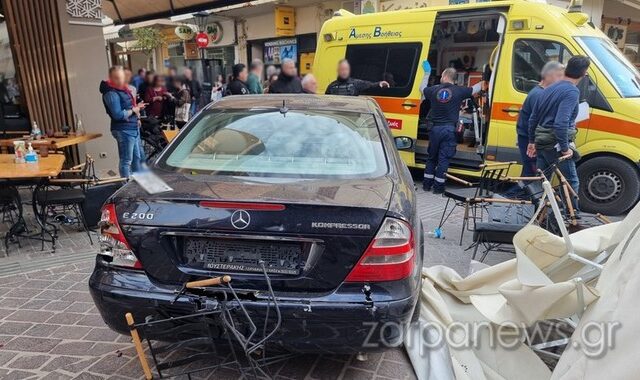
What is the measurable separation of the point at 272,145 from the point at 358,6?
392 inches

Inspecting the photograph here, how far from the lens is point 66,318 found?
3.41m

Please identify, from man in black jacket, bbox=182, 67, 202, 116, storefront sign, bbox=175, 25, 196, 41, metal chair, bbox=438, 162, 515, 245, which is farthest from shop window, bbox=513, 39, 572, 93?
man in black jacket, bbox=182, 67, 202, 116

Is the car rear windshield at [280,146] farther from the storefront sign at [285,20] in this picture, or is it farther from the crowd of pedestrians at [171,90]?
the storefront sign at [285,20]

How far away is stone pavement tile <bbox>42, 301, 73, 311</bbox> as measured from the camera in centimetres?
357

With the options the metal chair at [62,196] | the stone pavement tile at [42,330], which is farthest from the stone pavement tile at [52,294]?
the metal chair at [62,196]

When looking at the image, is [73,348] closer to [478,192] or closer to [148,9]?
[148,9]

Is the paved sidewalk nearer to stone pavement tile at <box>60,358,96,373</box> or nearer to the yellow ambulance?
stone pavement tile at <box>60,358,96,373</box>

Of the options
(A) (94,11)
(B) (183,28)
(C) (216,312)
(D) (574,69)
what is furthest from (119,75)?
(A) (94,11)

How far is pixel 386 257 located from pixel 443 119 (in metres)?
5.16

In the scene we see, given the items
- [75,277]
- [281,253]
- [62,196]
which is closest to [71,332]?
[75,277]

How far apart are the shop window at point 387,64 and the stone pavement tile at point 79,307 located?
5.67 metres

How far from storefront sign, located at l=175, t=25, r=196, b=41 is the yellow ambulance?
219 centimetres

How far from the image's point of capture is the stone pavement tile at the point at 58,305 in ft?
11.7

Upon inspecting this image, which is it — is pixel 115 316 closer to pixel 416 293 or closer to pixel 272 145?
pixel 272 145
